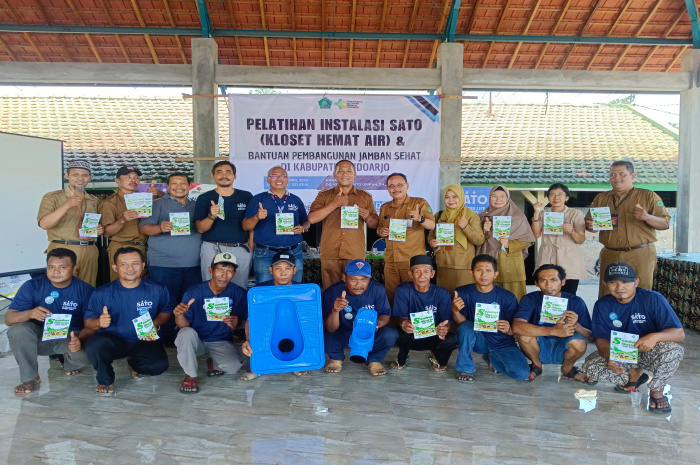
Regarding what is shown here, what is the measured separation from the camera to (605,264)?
5.07 meters

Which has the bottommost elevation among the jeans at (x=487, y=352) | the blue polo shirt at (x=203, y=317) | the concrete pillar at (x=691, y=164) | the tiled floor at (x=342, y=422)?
the tiled floor at (x=342, y=422)

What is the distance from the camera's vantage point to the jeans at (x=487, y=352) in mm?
4012

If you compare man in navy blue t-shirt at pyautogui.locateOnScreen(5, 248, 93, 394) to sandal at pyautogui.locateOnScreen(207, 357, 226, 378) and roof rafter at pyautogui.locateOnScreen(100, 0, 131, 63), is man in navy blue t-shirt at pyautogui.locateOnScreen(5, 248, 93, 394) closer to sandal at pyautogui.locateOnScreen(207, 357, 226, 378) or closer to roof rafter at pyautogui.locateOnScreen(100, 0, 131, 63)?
sandal at pyautogui.locateOnScreen(207, 357, 226, 378)

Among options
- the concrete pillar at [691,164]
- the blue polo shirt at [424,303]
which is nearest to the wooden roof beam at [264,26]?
the blue polo shirt at [424,303]

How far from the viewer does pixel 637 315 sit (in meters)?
3.73

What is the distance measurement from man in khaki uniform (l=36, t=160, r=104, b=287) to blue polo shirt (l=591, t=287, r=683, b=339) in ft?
13.5

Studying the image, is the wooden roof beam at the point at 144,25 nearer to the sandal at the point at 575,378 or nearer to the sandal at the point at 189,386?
the sandal at the point at 189,386

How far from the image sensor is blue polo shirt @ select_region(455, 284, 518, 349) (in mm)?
4152

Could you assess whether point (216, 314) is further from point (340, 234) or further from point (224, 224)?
point (340, 234)

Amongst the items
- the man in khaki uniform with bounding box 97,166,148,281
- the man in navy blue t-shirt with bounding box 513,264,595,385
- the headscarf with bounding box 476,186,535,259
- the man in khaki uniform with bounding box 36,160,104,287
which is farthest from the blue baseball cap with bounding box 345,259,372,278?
the man in khaki uniform with bounding box 36,160,104,287

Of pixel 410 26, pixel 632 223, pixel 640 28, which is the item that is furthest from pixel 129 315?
pixel 640 28

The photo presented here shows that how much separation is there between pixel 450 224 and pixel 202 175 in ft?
12.0

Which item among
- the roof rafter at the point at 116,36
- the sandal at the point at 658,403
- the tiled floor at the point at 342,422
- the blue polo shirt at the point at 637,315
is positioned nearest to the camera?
the tiled floor at the point at 342,422

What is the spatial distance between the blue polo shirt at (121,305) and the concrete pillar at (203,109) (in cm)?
319
